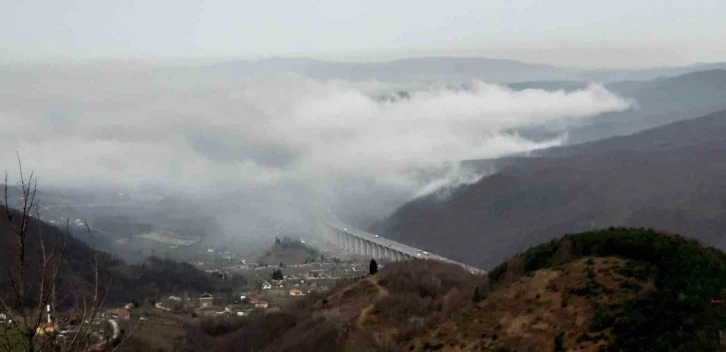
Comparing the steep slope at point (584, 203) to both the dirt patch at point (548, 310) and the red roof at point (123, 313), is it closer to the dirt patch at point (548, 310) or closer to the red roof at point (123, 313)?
the red roof at point (123, 313)

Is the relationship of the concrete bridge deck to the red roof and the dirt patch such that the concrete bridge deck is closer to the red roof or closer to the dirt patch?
the red roof

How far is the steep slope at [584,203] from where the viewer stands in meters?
134

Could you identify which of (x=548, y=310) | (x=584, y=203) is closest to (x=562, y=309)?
(x=548, y=310)

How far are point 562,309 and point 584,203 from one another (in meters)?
119

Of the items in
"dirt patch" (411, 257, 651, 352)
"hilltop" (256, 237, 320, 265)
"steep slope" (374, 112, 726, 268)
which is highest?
"dirt patch" (411, 257, 651, 352)

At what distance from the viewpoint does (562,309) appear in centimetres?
4438

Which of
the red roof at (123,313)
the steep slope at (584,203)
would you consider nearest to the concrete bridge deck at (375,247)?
the steep slope at (584,203)

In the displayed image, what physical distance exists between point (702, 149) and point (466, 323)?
519ft

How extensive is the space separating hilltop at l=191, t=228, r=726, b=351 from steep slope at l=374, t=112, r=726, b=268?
66803 millimetres

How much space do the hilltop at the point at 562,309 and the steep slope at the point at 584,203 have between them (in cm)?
6680

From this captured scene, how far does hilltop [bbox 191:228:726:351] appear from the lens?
3700cm

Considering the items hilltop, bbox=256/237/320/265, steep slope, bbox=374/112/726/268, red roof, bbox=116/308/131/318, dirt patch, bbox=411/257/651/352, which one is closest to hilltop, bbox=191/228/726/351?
dirt patch, bbox=411/257/651/352

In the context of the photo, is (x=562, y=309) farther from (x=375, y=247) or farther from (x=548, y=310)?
(x=375, y=247)

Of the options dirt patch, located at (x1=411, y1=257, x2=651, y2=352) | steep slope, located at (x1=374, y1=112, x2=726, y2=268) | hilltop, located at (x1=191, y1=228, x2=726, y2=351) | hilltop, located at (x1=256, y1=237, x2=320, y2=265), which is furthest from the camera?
hilltop, located at (x1=256, y1=237, x2=320, y2=265)
